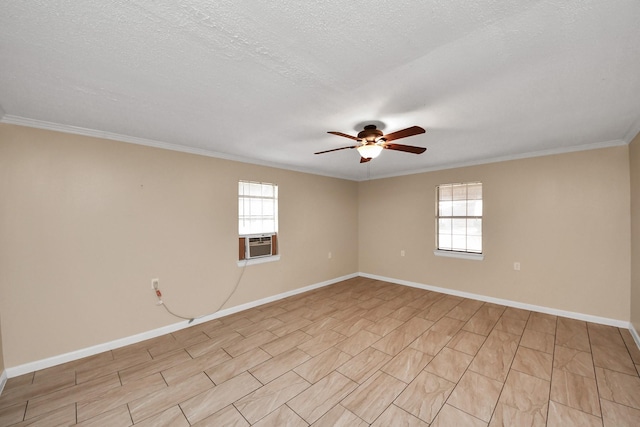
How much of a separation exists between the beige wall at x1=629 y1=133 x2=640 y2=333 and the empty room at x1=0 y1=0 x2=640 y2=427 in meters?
0.05

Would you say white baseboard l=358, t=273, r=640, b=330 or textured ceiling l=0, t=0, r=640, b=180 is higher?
textured ceiling l=0, t=0, r=640, b=180

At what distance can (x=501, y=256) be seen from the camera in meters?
3.97

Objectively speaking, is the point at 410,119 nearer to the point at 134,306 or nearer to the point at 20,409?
the point at 134,306

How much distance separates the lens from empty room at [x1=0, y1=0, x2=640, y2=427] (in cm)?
132

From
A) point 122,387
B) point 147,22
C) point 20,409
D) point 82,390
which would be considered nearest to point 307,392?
point 122,387

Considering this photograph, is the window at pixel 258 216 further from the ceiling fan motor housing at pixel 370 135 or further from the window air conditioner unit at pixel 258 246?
the ceiling fan motor housing at pixel 370 135

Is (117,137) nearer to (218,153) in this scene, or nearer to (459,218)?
(218,153)

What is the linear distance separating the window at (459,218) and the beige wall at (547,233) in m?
0.15

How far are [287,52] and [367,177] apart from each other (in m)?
4.37

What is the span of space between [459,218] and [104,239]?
16.9 feet

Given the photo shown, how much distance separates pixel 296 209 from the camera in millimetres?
4656

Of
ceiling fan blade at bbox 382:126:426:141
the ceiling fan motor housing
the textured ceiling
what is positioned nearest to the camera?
the textured ceiling

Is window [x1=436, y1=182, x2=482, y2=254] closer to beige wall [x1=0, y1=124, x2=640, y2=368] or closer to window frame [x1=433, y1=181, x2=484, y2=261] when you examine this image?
window frame [x1=433, y1=181, x2=484, y2=261]

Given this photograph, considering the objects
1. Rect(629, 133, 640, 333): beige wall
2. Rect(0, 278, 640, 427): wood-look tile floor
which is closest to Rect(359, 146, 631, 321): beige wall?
Rect(629, 133, 640, 333): beige wall
